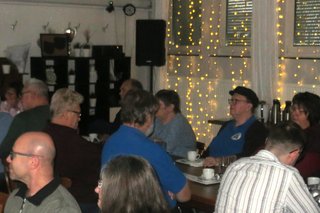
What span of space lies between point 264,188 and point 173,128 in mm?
2936

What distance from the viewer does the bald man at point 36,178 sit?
10.0 ft

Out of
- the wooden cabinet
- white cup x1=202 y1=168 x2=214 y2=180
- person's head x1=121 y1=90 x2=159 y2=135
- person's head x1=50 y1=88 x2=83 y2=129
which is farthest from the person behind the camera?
the wooden cabinet

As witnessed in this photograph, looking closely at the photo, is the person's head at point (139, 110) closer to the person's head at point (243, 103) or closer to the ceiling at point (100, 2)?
the person's head at point (243, 103)

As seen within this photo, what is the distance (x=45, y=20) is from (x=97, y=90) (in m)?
1.31

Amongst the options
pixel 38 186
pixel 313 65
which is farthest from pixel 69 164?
pixel 313 65

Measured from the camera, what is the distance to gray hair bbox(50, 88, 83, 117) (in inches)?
183

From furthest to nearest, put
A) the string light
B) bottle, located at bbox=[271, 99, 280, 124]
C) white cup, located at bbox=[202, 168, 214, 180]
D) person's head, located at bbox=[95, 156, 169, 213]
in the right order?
1. the string light
2. bottle, located at bbox=[271, 99, 280, 124]
3. white cup, located at bbox=[202, 168, 214, 180]
4. person's head, located at bbox=[95, 156, 169, 213]

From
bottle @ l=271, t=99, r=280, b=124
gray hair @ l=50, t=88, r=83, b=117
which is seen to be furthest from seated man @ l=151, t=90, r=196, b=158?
bottle @ l=271, t=99, r=280, b=124

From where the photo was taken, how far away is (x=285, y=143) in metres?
3.41

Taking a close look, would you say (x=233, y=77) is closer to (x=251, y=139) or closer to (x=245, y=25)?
(x=245, y=25)

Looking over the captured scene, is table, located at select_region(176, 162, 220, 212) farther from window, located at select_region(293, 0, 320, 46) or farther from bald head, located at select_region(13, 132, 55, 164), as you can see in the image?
window, located at select_region(293, 0, 320, 46)

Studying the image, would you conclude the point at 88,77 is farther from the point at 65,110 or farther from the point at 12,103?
the point at 65,110

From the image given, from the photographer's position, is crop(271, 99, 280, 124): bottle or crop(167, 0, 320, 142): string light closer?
crop(271, 99, 280, 124): bottle

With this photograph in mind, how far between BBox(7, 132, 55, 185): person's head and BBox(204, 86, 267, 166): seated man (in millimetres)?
2346
